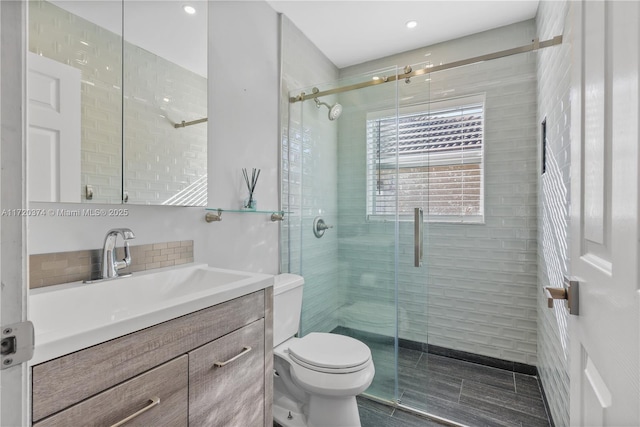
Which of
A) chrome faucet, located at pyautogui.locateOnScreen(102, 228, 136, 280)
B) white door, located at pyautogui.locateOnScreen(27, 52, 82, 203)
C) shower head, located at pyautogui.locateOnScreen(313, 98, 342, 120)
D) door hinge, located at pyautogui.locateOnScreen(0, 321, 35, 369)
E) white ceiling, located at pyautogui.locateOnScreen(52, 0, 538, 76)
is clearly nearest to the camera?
door hinge, located at pyautogui.locateOnScreen(0, 321, 35, 369)

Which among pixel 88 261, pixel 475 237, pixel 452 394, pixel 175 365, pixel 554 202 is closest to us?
pixel 175 365

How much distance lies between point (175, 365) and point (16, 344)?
515 millimetres

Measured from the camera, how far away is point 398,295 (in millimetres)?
2041

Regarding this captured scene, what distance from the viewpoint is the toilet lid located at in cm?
150

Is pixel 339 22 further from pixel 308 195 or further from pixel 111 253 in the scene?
pixel 111 253

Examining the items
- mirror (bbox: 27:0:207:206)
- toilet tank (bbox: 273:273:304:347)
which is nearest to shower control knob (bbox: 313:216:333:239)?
toilet tank (bbox: 273:273:304:347)

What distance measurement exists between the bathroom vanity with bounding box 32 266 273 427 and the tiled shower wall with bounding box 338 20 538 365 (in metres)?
1.02

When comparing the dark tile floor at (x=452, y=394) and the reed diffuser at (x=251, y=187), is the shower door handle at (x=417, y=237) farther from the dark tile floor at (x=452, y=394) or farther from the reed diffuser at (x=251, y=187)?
the reed diffuser at (x=251, y=187)

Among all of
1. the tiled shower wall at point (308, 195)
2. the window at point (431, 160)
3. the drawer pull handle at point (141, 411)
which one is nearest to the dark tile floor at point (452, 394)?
the tiled shower wall at point (308, 195)

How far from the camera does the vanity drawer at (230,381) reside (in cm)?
98

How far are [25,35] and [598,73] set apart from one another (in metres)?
1.01

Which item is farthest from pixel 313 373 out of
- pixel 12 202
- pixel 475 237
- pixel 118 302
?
pixel 475 237

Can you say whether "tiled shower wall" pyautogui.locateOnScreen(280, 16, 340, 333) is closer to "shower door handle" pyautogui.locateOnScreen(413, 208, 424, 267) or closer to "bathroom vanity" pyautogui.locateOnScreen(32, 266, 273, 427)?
"shower door handle" pyautogui.locateOnScreen(413, 208, 424, 267)

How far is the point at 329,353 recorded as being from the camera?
5.27 ft
